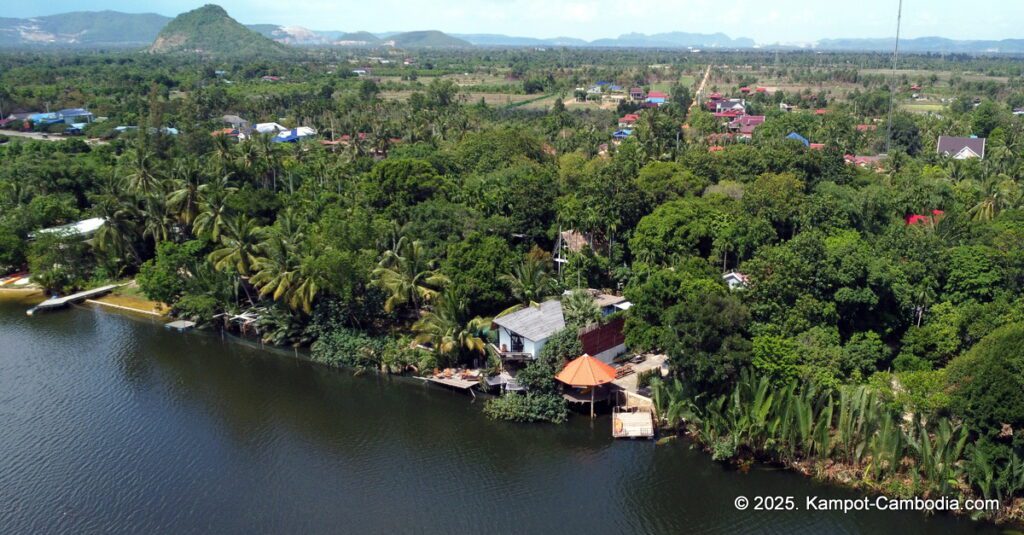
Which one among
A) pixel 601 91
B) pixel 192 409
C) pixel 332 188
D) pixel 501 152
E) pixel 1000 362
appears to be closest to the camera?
pixel 1000 362

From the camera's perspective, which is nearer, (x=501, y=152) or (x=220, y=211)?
(x=220, y=211)

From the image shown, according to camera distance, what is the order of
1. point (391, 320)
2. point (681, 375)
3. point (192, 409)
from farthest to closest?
point (391, 320) → point (192, 409) → point (681, 375)

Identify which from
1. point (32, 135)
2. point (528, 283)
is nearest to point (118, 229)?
point (528, 283)

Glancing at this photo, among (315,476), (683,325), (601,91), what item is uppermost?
(601,91)

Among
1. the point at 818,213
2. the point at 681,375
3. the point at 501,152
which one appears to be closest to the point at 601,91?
the point at 501,152

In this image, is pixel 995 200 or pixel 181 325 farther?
pixel 995 200

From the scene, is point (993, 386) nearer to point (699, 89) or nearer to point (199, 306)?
point (199, 306)

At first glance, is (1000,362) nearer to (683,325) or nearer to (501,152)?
(683,325)
